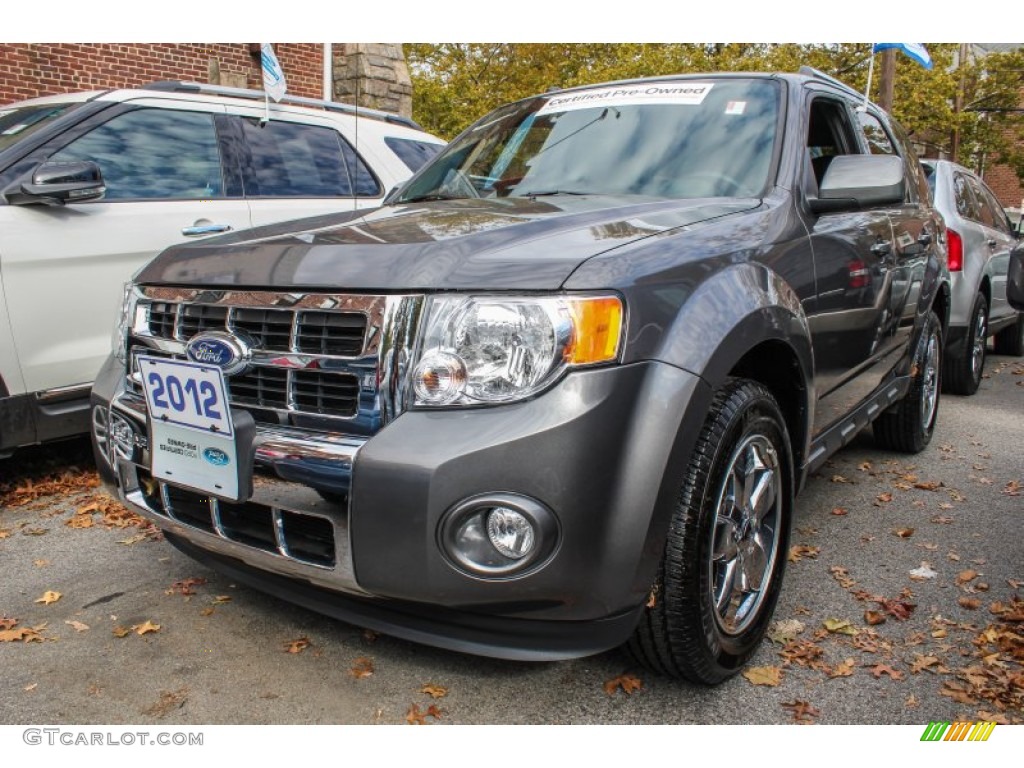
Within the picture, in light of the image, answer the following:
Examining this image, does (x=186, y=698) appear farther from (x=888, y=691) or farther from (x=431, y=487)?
(x=888, y=691)

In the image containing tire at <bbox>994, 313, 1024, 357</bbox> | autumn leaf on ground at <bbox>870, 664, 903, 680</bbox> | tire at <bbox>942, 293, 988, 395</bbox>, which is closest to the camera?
autumn leaf on ground at <bbox>870, 664, 903, 680</bbox>

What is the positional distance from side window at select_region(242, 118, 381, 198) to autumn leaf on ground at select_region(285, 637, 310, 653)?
2.92 meters

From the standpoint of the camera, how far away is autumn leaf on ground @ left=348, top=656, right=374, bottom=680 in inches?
102

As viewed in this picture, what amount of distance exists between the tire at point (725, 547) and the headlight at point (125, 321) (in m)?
1.71

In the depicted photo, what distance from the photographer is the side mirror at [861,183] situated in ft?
9.91

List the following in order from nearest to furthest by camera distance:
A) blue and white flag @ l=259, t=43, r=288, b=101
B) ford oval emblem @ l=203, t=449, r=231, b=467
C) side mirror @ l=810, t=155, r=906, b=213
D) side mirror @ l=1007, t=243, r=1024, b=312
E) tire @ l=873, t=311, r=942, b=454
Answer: ford oval emblem @ l=203, t=449, r=231, b=467, side mirror @ l=810, t=155, r=906, b=213, side mirror @ l=1007, t=243, r=1024, b=312, tire @ l=873, t=311, r=942, b=454, blue and white flag @ l=259, t=43, r=288, b=101

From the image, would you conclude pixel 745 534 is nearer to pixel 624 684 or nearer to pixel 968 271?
pixel 624 684

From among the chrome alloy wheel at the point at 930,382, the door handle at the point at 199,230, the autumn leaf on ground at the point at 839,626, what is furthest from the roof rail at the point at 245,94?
the autumn leaf on ground at the point at 839,626

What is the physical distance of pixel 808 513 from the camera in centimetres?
409

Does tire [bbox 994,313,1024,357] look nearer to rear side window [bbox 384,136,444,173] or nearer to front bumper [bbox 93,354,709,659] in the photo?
rear side window [bbox 384,136,444,173]

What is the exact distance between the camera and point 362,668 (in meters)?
2.62

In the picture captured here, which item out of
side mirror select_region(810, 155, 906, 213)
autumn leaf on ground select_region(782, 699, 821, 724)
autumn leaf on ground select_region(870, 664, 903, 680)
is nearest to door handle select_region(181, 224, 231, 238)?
side mirror select_region(810, 155, 906, 213)

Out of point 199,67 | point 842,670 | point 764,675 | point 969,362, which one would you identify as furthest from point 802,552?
point 199,67

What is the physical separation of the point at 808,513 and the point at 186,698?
2774 mm
